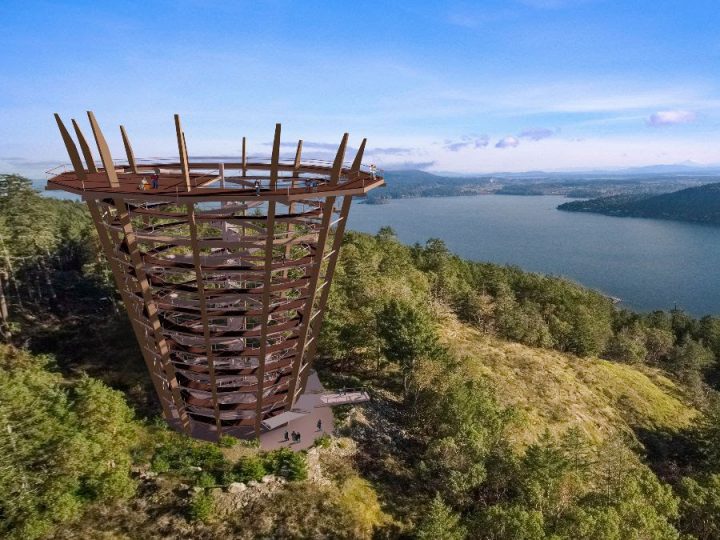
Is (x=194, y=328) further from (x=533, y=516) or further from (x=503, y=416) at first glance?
(x=503, y=416)

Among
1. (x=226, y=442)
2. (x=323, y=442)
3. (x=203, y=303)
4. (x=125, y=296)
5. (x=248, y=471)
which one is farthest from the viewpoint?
(x=323, y=442)

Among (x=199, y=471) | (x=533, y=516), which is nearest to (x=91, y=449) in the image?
(x=199, y=471)

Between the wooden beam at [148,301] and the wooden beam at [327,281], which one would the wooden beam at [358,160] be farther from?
the wooden beam at [148,301]

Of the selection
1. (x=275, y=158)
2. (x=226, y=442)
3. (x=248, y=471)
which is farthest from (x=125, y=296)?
(x=275, y=158)

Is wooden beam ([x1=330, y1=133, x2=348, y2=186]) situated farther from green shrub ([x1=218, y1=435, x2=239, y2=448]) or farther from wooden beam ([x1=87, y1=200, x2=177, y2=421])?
green shrub ([x1=218, y1=435, x2=239, y2=448])

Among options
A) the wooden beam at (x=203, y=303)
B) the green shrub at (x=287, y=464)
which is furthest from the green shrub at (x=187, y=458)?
the green shrub at (x=287, y=464)

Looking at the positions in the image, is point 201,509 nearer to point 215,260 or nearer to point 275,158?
point 215,260
